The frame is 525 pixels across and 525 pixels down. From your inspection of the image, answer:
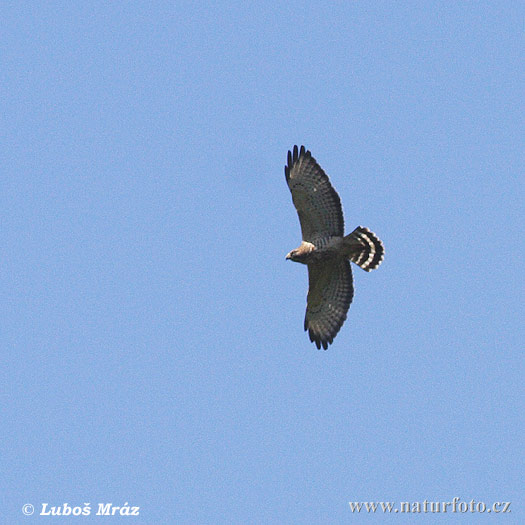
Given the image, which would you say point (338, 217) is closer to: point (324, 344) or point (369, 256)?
point (369, 256)

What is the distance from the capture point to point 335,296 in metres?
15.0

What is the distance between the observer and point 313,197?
1405 centimetres

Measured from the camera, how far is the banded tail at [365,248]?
1398 centimetres

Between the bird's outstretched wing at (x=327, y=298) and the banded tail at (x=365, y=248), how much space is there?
13.2 inches

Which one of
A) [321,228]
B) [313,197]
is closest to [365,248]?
[321,228]

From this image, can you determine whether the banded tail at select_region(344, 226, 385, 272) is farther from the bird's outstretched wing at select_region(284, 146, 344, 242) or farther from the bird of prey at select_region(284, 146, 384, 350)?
the bird's outstretched wing at select_region(284, 146, 344, 242)

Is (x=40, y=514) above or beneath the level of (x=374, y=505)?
above

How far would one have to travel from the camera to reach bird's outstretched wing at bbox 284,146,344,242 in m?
14.0

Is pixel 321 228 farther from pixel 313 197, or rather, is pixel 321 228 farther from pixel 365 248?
pixel 365 248

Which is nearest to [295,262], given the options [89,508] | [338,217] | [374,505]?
[338,217]

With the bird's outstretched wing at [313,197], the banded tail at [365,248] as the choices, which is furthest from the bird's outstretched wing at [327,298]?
the bird's outstretched wing at [313,197]

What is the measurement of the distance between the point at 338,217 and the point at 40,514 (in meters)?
6.30

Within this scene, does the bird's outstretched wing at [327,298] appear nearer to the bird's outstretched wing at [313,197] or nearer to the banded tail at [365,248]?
the banded tail at [365,248]

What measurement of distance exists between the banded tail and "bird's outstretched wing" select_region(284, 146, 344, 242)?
0.23 meters
